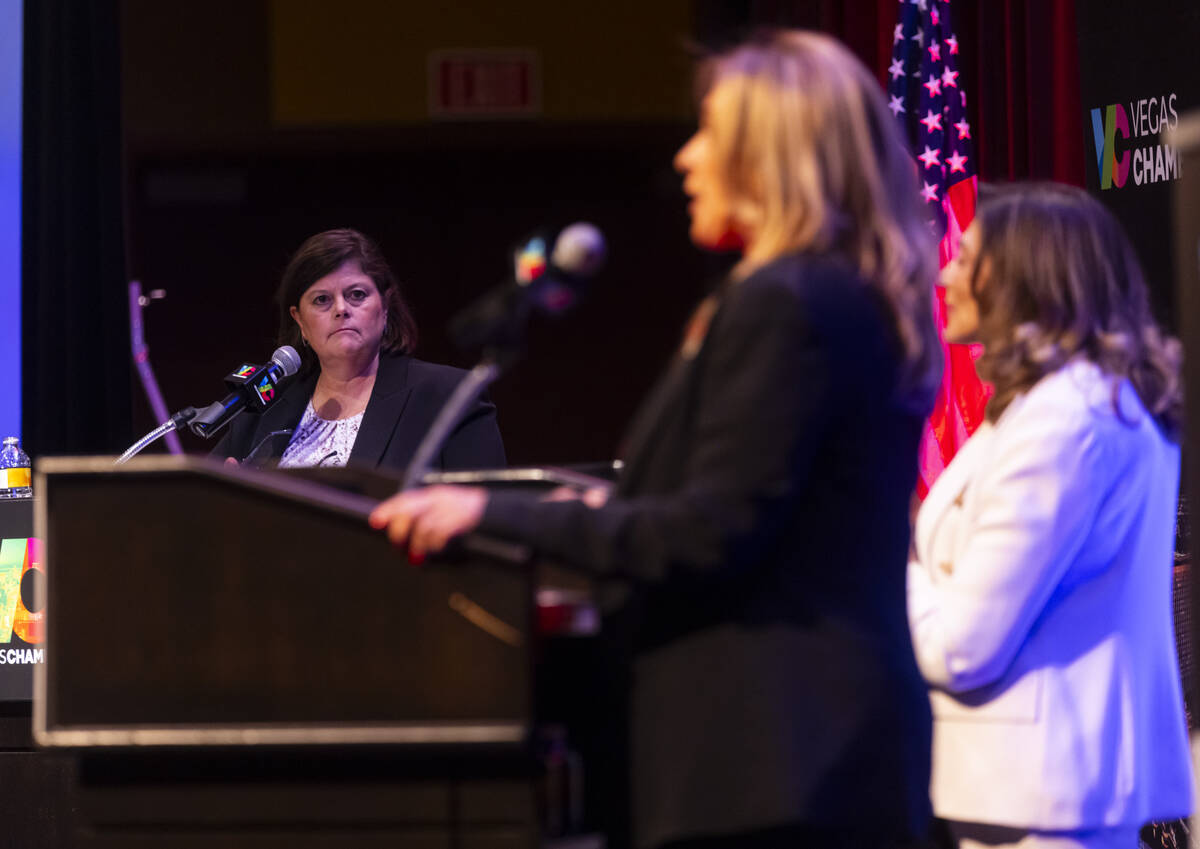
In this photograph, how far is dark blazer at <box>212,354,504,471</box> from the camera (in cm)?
309

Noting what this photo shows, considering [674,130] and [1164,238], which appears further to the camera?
[674,130]

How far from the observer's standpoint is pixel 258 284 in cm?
779

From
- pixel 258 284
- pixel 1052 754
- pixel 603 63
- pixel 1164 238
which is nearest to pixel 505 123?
pixel 603 63

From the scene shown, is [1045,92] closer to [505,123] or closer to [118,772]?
[118,772]

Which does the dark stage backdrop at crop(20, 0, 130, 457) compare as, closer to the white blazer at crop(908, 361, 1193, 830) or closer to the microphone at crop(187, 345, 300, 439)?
the microphone at crop(187, 345, 300, 439)

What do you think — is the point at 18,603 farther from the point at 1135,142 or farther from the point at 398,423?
the point at 1135,142

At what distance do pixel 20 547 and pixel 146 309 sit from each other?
4495mm

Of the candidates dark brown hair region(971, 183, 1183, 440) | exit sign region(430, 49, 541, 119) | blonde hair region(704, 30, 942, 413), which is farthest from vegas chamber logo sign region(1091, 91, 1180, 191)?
exit sign region(430, 49, 541, 119)

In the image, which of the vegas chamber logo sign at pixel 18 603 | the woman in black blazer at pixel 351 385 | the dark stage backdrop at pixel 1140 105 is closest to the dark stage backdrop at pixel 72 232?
the vegas chamber logo sign at pixel 18 603

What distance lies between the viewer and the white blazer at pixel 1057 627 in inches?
68.4

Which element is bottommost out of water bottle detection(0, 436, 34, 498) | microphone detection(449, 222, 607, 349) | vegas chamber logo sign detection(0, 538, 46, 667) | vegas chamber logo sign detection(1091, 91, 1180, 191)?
vegas chamber logo sign detection(0, 538, 46, 667)

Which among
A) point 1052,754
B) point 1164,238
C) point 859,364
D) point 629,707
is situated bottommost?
point 1052,754

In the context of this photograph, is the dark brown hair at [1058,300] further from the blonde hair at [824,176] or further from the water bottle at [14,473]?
the water bottle at [14,473]

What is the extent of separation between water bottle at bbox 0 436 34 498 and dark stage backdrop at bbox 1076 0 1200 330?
2611 millimetres
